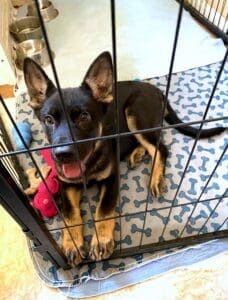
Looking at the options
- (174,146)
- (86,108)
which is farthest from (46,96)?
(174,146)

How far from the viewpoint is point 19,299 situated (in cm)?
121

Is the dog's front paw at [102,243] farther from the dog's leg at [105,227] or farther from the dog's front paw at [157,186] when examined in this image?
the dog's front paw at [157,186]

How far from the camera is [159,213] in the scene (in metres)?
1.36

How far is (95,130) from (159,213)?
1.77ft

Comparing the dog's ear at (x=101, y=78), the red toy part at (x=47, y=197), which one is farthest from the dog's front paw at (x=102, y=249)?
the dog's ear at (x=101, y=78)

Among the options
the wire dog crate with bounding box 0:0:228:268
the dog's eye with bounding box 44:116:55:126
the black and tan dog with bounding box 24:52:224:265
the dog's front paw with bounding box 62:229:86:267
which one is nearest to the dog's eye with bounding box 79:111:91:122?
the black and tan dog with bounding box 24:52:224:265

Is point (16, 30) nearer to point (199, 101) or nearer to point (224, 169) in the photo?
point (199, 101)

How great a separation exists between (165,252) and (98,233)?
0.31 m

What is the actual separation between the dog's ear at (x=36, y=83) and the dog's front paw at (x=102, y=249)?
0.60m

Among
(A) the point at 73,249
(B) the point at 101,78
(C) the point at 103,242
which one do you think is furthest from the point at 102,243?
(B) the point at 101,78

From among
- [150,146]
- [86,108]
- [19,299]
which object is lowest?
[19,299]

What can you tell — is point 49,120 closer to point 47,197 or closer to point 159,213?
point 47,197

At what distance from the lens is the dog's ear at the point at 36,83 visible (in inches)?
37.4

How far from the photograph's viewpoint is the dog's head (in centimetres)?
97
